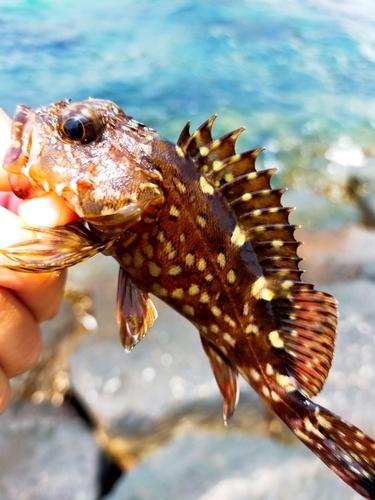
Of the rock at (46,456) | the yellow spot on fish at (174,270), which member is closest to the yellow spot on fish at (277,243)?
the yellow spot on fish at (174,270)

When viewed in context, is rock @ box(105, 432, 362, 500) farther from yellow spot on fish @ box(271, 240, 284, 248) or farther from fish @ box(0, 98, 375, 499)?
yellow spot on fish @ box(271, 240, 284, 248)

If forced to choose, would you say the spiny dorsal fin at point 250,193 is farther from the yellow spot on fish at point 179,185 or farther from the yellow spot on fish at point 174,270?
the yellow spot on fish at point 174,270

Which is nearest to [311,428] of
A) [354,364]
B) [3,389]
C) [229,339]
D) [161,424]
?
[229,339]

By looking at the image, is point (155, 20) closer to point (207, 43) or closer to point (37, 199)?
point (207, 43)

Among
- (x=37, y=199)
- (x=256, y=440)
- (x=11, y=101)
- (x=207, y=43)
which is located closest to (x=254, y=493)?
(x=256, y=440)

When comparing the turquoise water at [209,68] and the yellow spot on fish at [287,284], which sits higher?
the yellow spot on fish at [287,284]

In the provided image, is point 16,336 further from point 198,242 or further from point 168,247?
point 198,242
